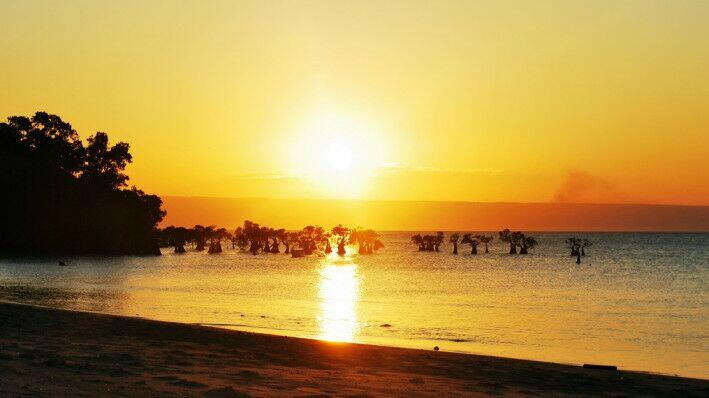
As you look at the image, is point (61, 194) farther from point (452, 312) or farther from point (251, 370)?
point (251, 370)

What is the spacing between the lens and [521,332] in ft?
126

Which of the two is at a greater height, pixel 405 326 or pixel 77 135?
pixel 77 135

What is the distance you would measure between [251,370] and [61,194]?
463 feet

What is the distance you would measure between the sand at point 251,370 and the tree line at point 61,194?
127 m

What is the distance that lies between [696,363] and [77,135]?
142513mm

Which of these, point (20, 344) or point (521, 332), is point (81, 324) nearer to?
point (20, 344)

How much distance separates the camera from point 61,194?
486 feet

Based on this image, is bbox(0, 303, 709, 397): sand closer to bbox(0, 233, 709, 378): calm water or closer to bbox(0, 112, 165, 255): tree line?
bbox(0, 233, 709, 378): calm water

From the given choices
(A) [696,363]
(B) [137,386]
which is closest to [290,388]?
(B) [137,386]

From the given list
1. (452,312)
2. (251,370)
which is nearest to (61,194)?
(452,312)

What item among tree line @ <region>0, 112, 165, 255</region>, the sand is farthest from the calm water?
tree line @ <region>0, 112, 165, 255</region>

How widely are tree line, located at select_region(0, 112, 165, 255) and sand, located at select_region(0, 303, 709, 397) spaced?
12659 cm

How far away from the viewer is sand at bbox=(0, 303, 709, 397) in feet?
48.1

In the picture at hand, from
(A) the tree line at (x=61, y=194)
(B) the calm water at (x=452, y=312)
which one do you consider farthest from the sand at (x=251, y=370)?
(A) the tree line at (x=61, y=194)
